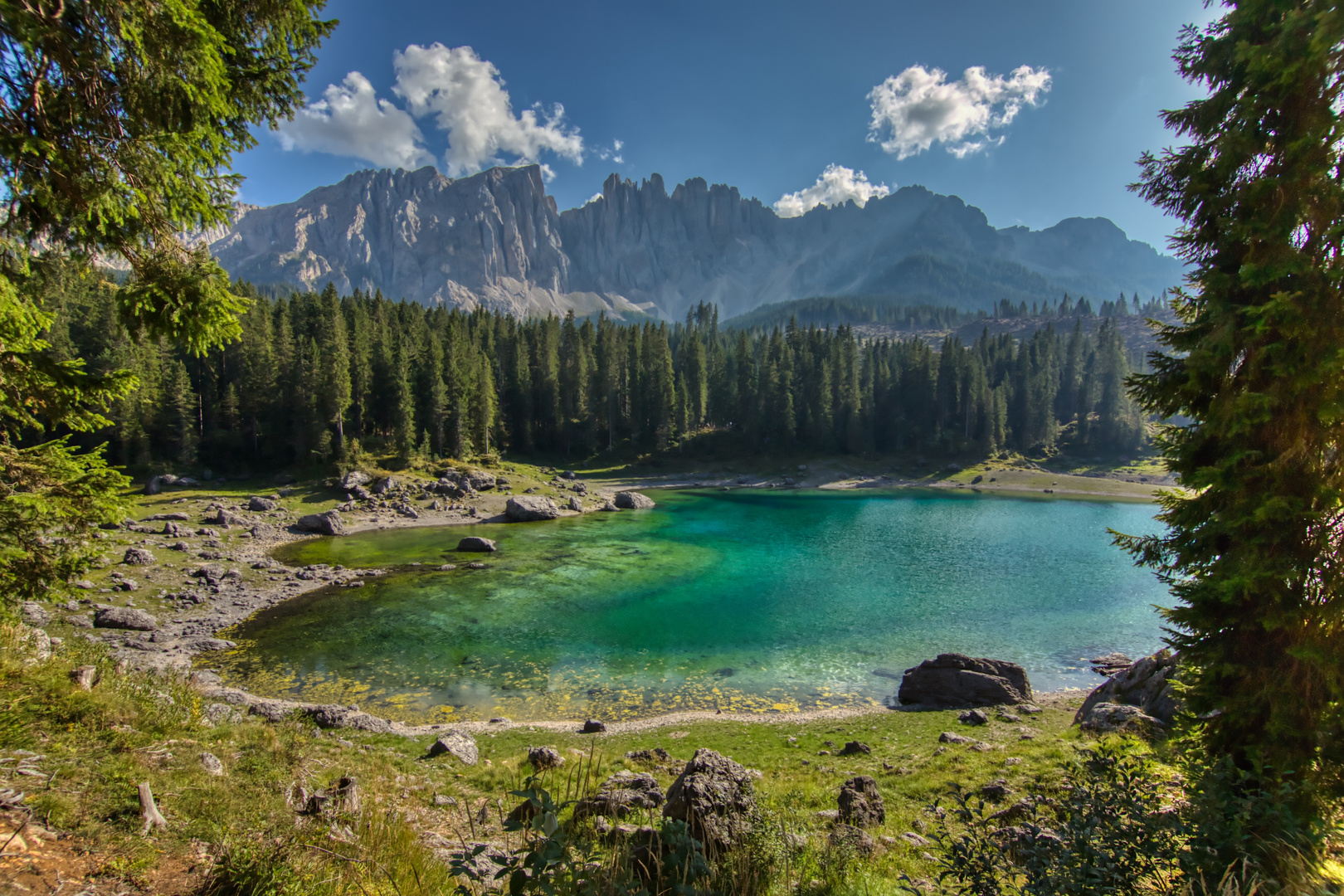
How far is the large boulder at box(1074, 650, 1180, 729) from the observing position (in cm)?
1325

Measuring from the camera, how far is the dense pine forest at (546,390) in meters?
58.1

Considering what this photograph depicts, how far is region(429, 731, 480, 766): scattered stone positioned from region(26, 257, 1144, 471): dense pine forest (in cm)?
5386

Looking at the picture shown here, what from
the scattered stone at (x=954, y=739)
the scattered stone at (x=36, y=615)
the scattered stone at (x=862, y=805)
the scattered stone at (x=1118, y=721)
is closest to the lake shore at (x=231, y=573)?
the scattered stone at (x=36, y=615)

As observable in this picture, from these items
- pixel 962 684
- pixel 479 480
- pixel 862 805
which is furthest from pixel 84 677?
pixel 479 480

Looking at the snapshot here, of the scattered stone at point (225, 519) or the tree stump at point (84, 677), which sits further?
the scattered stone at point (225, 519)

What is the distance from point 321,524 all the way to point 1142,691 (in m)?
50.0

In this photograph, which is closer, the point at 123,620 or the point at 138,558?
the point at 123,620

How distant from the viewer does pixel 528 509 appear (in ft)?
174

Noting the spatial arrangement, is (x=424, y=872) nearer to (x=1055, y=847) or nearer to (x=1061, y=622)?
(x=1055, y=847)

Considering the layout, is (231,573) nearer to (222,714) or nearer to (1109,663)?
(222,714)

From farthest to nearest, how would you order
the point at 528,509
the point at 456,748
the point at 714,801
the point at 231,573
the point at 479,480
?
the point at 479,480 → the point at 528,509 → the point at 231,573 → the point at 456,748 → the point at 714,801

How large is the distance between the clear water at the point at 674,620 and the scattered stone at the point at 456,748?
158 inches

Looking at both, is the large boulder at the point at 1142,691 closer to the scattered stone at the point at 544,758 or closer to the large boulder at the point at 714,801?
the large boulder at the point at 714,801

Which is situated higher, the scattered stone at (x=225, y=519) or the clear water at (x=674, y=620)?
the scattered stone at (x=225, y=519)
